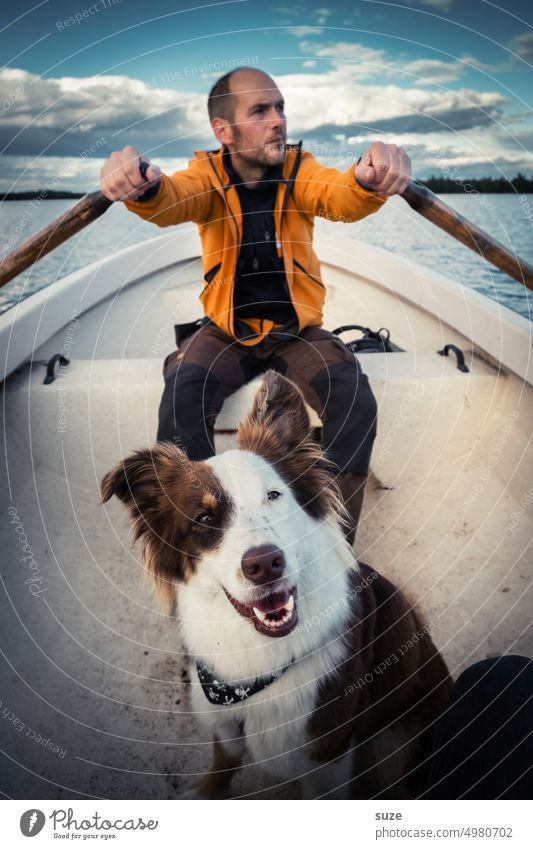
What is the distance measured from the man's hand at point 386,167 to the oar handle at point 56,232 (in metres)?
0.66

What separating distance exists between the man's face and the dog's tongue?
1.60 metres

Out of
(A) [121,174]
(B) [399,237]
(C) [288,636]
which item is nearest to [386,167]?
(A) [121,174]

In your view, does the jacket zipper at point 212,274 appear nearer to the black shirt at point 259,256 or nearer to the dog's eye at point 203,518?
the black shirt at point 259,256

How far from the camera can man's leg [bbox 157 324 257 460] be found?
2002 millimetres

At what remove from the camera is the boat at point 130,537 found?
→ 1774 mm

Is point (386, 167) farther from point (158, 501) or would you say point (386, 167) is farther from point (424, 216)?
point (158, 501)

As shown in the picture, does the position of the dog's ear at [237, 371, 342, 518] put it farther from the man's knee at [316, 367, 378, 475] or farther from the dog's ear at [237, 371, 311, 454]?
the man's knee at [316, 367, 378, 475]

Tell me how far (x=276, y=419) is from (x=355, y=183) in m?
0.83

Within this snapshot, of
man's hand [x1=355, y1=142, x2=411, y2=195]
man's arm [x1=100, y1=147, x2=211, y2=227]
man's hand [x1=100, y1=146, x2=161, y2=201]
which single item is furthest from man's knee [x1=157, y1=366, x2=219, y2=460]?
man's hand [x1=355, y1=142, x2=411, y2=195]

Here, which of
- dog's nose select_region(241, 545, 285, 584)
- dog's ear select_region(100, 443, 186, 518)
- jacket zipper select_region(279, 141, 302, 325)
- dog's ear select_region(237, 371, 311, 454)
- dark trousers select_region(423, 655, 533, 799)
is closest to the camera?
dark trousers select_region(423, 655, 533, 799)

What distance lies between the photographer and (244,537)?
4.70 feet

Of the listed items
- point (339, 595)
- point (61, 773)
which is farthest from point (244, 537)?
point (61, 773)

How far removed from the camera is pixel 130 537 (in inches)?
94.8
